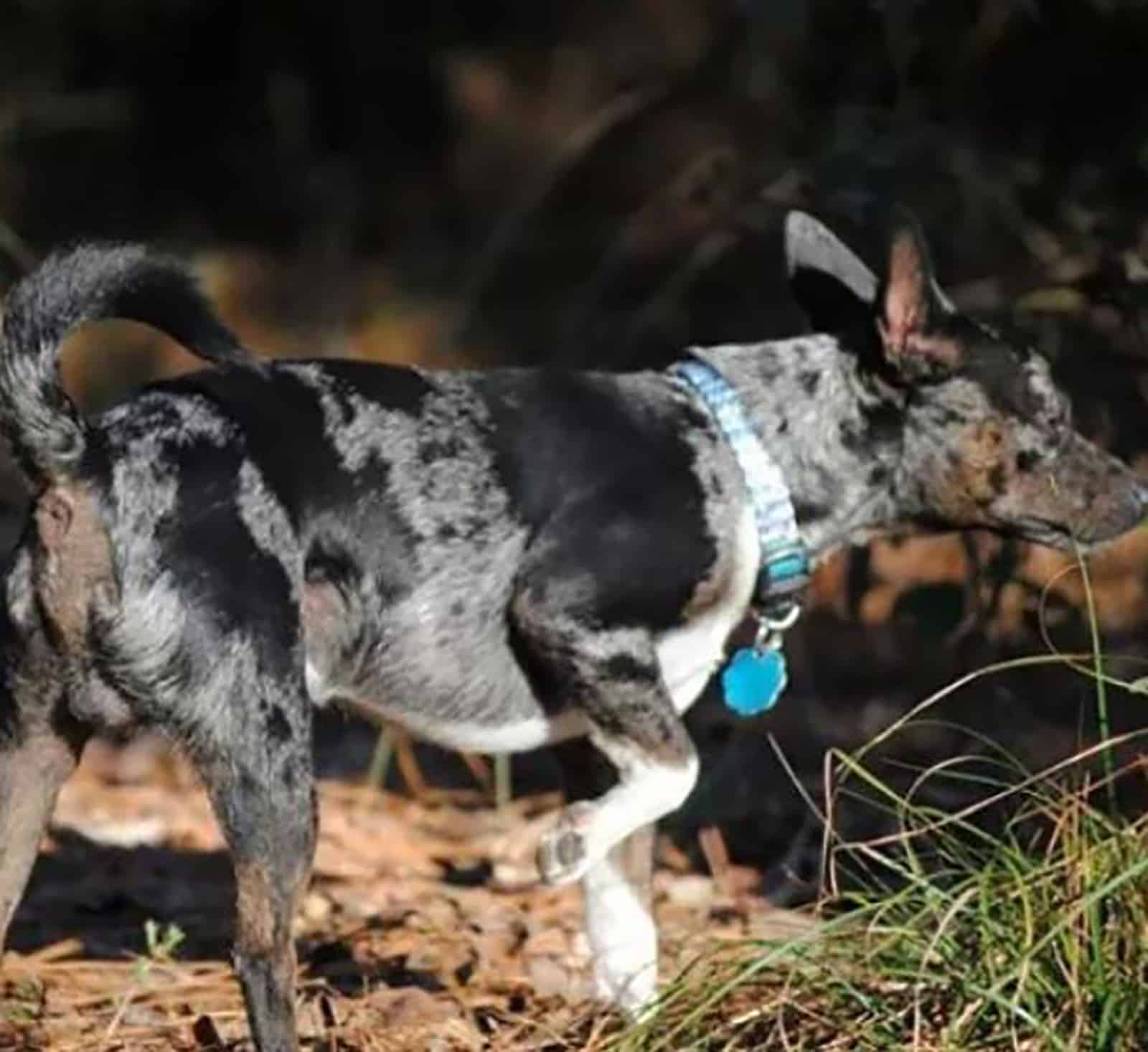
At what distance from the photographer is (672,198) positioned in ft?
30.6

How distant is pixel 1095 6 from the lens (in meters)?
7.64

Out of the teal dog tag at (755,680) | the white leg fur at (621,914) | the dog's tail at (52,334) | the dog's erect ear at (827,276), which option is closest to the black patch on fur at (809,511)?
the teal dog tag at (755,680)

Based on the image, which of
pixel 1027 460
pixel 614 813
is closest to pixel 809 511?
pixel 1027 460

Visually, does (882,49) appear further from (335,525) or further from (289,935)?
(289,935)

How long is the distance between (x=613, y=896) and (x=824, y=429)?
0.88m

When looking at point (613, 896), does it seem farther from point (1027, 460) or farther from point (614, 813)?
point (1027, 460)

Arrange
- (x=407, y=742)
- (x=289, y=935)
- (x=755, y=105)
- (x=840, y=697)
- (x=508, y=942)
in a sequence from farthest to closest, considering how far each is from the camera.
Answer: (x=755, y=105), (x=840, y=697), (x=407, y=742), (x=508, y=942), (x=289, y=935)

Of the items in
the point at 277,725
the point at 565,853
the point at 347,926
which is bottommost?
the point at 347,926

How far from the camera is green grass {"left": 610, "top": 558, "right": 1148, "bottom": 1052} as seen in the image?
16.4 ft

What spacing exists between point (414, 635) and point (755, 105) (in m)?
6.88

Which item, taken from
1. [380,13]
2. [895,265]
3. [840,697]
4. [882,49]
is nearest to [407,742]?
[840,697]

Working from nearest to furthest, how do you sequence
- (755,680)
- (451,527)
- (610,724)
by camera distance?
(451,527) < (610,724) < (755,680)

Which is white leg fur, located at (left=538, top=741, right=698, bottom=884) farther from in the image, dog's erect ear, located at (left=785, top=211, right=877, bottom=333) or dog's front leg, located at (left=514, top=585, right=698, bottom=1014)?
dog's erect ear, located at (left=785, top=211, right=877, bottom=333)

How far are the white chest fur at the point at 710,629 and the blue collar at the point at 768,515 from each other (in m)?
0.02
